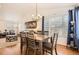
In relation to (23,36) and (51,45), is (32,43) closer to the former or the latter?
(23,36)

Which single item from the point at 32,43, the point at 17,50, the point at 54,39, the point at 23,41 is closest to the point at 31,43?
the point at 32,43

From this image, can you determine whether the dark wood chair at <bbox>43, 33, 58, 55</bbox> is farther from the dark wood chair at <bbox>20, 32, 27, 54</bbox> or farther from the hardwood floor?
the dark wood chair at <bbox>20, 32, 27, 54</bbox>

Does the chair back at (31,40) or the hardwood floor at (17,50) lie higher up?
the chair back at (31,40)

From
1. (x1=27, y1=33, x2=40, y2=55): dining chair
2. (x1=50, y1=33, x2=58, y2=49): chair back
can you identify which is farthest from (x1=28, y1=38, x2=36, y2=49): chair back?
(x1=50, y1=33, x2=58, y2=49): chair back

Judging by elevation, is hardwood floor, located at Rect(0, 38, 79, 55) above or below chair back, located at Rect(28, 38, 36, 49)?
below

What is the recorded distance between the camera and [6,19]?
2334mm

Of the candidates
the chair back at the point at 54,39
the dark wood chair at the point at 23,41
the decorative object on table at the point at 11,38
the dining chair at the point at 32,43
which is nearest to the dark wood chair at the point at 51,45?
the chair back at the point at 54,39

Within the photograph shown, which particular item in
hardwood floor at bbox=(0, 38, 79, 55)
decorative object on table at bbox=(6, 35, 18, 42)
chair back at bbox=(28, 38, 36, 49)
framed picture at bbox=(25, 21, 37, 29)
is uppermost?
framed picture at bbox=(25, 21, 37, 29)

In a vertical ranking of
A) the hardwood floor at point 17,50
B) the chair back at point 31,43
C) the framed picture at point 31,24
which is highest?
the framed picture at point 31,24

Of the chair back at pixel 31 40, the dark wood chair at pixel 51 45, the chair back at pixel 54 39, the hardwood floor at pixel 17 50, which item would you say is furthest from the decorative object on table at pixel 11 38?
the chair back at pixel 54 39

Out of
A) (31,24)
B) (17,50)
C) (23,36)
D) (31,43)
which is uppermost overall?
(31,24)

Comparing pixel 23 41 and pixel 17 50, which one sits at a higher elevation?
pixel 23 41

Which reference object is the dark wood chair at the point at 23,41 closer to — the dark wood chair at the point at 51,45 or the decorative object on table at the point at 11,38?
the decorative object on table at the point at 11,38
